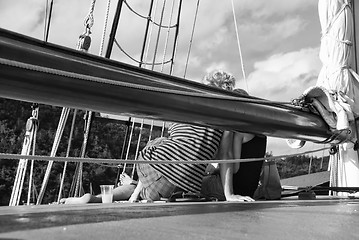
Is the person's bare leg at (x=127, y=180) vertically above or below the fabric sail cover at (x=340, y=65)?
below

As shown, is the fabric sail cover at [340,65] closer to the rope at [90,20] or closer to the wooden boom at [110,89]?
the wooden boom at [110,89]

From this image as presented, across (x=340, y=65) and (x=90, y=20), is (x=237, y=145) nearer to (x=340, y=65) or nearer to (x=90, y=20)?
(x=340, y=65)

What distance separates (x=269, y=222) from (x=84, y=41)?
2.32m

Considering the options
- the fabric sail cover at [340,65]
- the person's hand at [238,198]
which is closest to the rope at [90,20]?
the fabric sail cover at [340,65]

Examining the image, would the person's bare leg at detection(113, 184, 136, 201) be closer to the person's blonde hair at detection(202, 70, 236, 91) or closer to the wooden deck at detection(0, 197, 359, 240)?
the person's blonde hair at detection(202, 70, 236, 91)

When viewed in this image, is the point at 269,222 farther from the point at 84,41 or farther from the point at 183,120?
the point at 84,41

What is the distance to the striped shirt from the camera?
1.94 meters

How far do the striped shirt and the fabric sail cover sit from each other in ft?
2.76

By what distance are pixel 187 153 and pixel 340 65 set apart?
45.6 inches

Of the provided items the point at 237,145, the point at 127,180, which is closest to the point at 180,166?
the point at 237,145

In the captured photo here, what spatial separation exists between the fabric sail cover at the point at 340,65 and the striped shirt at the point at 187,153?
2.76 feet

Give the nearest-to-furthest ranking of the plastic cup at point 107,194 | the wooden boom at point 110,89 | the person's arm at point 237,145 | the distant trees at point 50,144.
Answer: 1. the wooden boom at point 110,89
2. the plastic cup at point 107,194
3. the person's arm at point 237,145
4. the distant trees at point 50,144

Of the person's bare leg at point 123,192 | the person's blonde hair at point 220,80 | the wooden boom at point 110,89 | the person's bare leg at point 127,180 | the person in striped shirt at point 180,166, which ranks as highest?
the person's blonde hair at point 220,80

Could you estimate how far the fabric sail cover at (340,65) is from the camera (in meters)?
2.55
